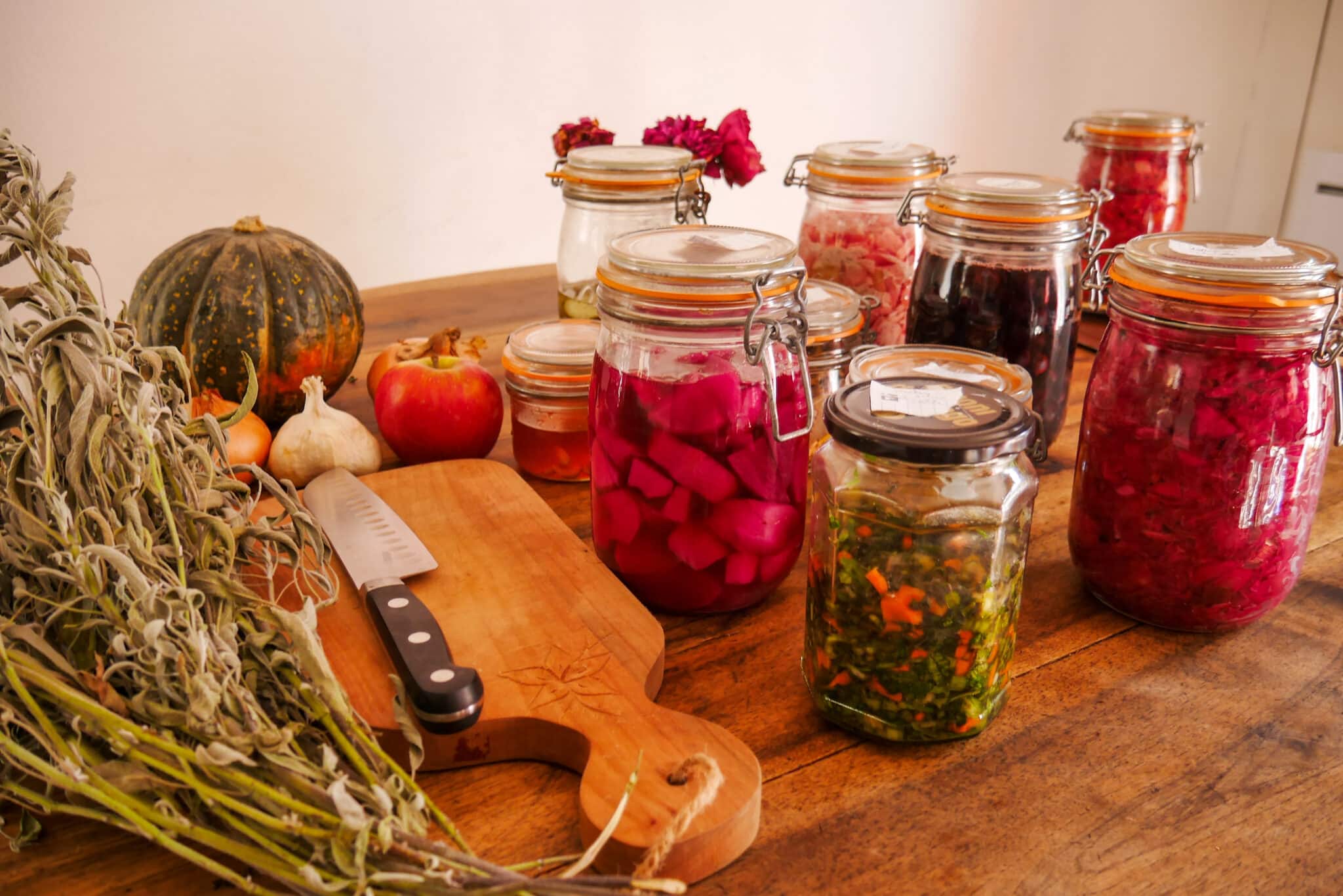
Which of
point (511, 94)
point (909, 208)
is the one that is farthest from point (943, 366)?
point (511, 94)

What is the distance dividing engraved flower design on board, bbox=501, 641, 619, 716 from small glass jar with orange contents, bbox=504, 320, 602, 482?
0.34 m

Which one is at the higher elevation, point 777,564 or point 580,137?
point 580,137

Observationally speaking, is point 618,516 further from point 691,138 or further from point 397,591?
point 691,138

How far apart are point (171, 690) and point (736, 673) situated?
0.40 meters

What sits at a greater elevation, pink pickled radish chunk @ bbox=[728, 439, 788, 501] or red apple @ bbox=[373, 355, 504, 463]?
pink pickled radish chunk @ bbox=[728, 439, 788, 501]

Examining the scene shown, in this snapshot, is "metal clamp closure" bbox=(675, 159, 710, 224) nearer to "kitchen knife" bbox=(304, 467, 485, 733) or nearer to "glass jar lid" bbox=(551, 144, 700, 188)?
"glass jar lid" bbox=(551, 144, 700, 188)

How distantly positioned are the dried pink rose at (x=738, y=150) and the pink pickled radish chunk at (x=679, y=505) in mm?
599

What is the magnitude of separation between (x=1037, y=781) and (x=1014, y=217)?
0.55 metres

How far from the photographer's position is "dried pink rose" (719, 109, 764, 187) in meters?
1.28

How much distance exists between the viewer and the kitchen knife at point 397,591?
25.5 inches

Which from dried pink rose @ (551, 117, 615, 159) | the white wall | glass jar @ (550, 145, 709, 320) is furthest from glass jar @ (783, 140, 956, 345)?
the white wall

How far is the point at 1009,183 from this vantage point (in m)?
1.06

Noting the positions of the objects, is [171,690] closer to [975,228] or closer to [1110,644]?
[1110,644]

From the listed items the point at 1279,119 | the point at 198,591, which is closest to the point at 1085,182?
the point at 198,591
